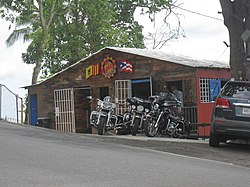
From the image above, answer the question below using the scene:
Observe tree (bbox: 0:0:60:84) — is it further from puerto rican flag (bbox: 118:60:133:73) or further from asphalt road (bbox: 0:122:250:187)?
asphalt road (bbox: 0:122:250:187)

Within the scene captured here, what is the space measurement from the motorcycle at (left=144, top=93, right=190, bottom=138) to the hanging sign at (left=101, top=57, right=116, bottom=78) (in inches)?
180

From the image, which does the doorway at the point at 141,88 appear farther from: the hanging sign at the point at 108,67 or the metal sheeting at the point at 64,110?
the metal sheeting at the point at 64,110

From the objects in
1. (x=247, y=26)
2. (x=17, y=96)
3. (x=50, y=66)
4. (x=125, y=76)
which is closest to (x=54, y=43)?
(x=50, y=66)

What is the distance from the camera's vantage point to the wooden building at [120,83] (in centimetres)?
1888

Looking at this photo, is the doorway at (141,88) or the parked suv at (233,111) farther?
the doorway at (141,88)

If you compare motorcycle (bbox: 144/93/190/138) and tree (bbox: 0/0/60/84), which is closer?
motorcycle (bbox: 144/93/190/138)

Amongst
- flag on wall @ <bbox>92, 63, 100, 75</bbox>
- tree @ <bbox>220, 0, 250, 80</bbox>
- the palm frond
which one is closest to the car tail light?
tree @ <bbox>220, 0, 250, 80</bbox>

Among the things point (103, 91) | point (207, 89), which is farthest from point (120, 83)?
point (207, 89)

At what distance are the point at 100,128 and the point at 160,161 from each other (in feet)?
23.2

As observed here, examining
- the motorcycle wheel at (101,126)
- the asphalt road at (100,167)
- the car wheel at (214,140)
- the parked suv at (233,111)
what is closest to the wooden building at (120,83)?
the motorcycle wheel at (101,126)

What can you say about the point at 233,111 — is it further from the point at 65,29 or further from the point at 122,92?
the point at 65,29

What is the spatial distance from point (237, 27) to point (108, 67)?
25.5 feet

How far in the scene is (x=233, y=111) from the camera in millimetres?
12141

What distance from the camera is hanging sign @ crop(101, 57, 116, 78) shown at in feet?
70.1
